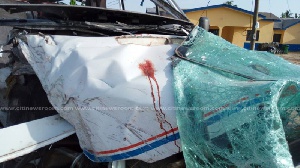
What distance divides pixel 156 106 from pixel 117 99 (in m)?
0.20

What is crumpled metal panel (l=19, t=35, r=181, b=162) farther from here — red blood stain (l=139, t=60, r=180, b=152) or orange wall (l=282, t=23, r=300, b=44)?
orange wall (l=282, t=23, r=300, b=44)

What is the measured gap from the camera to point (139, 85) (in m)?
1.39

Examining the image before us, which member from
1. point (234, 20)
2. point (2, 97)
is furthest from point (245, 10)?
point (2, 97)

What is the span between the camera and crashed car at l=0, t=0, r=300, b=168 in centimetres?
121

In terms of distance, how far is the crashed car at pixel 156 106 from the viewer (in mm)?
1212

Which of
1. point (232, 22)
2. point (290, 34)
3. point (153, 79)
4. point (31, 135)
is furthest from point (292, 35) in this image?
point (31, 135)

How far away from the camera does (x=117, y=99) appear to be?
54.2 inches

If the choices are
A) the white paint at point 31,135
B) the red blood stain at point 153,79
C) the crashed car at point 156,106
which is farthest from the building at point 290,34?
the white paint at point 31,135

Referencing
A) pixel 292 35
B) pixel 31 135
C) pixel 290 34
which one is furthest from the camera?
pixel 292 35

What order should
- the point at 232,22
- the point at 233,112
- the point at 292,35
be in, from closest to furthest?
1. the point at 233,112
2. the point at 232,22
3. the point at 292,35

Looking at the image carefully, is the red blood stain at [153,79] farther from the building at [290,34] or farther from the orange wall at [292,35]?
the orange wall at [292,35]

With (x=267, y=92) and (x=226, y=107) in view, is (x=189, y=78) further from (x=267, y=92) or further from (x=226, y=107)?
(x=267, y=92)

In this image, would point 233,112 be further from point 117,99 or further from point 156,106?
point 117,99

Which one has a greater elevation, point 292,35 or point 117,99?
point 117,99
